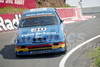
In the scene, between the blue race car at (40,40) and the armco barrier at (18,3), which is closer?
the blue race car at (40,40)

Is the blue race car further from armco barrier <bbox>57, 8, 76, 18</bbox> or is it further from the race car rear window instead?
armco barrier <bbox>57, 8, 76, 18</bbox>

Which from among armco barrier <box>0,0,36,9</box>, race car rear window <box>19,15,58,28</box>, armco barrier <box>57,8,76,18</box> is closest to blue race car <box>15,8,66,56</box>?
race car rear window <box>19,15,58,28</box>

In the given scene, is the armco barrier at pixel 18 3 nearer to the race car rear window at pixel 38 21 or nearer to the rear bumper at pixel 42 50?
the race car rear window at pixel 38 21

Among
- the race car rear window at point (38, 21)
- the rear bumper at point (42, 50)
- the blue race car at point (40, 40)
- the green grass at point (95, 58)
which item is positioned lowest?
the green grass at point (95, 58)

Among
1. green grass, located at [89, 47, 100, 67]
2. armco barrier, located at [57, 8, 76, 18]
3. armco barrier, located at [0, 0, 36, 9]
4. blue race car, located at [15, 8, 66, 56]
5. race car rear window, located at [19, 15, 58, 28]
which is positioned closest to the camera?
green grass, located at [89, 47, 100, 67]

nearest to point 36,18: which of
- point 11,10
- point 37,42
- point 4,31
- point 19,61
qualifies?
point 37,42

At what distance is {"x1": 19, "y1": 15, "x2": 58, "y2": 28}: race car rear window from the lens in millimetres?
9501

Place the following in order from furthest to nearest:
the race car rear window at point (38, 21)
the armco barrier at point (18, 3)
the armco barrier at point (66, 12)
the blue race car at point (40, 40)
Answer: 1. the armco barrier at point (66, 12)
2. the armco barrier at point (18, 3)
3. the race car rear window at point (38, 21)
4. the blue race car at point (40, 40)

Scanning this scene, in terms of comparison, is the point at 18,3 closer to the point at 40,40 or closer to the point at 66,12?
the point at 66,12

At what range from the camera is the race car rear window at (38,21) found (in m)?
9.50

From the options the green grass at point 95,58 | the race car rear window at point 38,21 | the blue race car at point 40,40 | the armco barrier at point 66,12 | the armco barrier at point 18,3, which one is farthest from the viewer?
the armco barrier at point 66,12

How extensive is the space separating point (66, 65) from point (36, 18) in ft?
10.1

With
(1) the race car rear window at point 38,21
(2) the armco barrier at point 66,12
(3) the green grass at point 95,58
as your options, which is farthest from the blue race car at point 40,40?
(2) the armco barrier at point 66,12

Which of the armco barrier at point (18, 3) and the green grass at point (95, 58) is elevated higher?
the armco barrier at point (18, 3)
